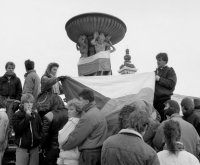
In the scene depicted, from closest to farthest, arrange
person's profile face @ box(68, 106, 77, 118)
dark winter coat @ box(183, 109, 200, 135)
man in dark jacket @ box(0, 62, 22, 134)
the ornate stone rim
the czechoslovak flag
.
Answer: person's profile face @ box(68, 106, 77, 118)
dark winter coat @ box(183, 109, 200, 135)
the czechoslovak flag
man in dark jacket @ box(0, 62, 22, 134)
the ornate stone rim

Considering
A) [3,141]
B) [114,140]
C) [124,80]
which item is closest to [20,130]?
[3,141]

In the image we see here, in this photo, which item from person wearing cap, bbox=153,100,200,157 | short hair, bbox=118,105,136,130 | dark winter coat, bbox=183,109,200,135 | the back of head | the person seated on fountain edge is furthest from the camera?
the person seated on fountain edge

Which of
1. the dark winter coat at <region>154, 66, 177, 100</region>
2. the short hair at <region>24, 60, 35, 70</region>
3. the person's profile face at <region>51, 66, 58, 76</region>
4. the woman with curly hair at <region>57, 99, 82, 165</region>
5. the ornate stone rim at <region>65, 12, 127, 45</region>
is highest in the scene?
the ornate stone rim at <region>65, 12, 127, 45</region>

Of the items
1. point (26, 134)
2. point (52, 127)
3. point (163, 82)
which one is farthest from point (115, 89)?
point (26, 134)

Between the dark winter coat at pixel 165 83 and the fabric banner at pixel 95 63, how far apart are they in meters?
1.94

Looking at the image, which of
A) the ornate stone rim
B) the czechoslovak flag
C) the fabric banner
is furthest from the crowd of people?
the ornate stone rim

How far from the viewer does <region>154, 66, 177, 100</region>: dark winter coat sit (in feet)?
16.8

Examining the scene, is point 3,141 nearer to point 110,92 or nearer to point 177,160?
point 110,92

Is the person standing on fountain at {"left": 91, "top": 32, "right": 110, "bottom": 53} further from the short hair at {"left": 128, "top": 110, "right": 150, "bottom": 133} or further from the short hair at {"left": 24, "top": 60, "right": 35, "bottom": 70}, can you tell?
the short hair at {"left": 128, "top": 110, "right": 150, "bottom": 133}

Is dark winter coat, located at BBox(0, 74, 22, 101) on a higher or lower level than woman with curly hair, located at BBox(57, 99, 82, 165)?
higher

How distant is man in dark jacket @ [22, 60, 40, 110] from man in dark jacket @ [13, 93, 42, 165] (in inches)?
46.8

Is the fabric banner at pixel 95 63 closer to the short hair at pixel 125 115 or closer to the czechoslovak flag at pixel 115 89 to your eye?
the czechoslovak flag at pixel 115 89

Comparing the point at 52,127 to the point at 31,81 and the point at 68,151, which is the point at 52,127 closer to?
the point at 68,151

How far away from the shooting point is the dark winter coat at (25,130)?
14.6ft
